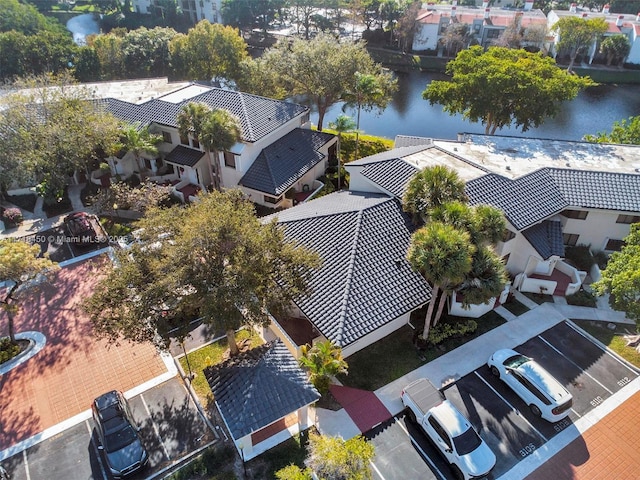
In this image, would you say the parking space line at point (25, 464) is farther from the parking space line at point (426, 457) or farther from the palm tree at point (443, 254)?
the palm tree at point (443, 254)

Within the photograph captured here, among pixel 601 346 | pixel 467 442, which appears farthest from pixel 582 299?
pixel 467 442

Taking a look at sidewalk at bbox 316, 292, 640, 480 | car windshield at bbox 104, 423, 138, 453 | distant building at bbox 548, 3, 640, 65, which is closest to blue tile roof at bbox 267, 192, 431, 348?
sidewalk at bbox 316, 292, 640, 480

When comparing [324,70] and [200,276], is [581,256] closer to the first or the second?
[200,276]

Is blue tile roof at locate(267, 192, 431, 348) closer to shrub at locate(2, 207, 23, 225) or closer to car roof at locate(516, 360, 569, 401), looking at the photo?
car roof at locate(516, 360, 569, 401)

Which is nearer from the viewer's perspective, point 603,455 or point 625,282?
point 603,455

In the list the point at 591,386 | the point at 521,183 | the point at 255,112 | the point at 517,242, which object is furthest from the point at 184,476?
the point at 255,112
